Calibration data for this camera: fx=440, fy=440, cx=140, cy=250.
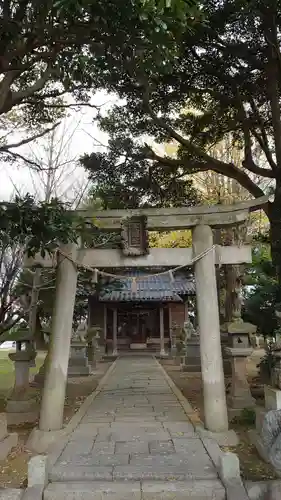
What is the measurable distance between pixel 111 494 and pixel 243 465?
6.67 ft

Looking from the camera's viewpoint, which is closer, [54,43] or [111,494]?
[111,494]

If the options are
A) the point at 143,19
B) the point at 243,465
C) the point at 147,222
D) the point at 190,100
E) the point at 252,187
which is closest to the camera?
the point at 143,19

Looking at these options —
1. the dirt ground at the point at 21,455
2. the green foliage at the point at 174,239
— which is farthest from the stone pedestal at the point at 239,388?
the green foliage at the point at 174,239

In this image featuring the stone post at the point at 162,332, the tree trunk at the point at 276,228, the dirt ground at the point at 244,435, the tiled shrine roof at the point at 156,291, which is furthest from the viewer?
the stone post at the point at 162,332

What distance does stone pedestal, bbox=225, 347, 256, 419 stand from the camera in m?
8.69

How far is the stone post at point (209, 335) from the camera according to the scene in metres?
7.27

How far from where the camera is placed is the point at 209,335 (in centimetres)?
755

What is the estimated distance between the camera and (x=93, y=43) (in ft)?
20.0

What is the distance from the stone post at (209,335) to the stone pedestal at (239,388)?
1.50m

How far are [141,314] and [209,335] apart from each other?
57.6 feet

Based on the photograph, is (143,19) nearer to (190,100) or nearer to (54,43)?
(54,43)

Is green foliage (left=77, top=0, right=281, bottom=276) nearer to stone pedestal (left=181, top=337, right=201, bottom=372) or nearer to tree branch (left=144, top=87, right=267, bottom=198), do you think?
tree branch (left=144, top=87, right=267, bottom=198)

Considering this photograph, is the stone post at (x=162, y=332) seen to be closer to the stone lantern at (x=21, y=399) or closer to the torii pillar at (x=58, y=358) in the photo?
the stone lantern at (x=21, y=399)

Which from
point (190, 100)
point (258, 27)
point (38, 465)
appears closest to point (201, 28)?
point (258, 27)
